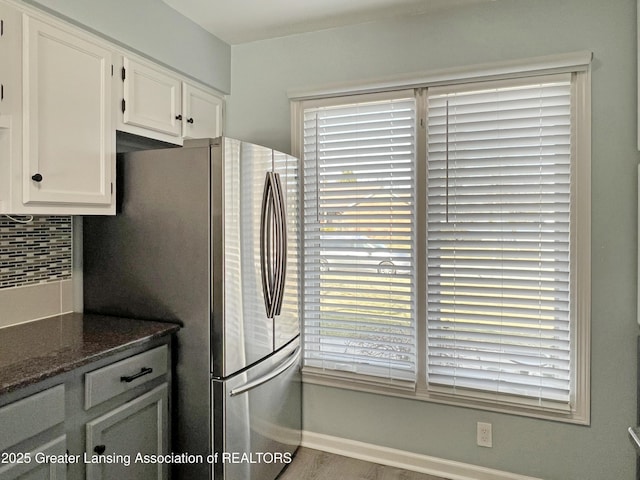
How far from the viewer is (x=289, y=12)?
2.37 meters

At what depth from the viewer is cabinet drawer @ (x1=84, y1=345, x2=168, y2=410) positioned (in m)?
1.56

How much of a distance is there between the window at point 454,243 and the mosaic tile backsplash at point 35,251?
1306mm

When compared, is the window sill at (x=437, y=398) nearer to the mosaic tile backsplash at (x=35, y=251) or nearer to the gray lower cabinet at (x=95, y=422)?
the gray lower cabinet at (x=95, y=422)

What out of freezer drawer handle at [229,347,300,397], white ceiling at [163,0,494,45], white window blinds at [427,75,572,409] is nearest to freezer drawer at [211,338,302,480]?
freezer drawer handle at [229,347,300,397]

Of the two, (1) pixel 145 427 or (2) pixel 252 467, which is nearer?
(1) pixel 145 427

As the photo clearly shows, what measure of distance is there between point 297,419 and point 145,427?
1055 millimetres

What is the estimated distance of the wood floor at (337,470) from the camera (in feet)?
7.69

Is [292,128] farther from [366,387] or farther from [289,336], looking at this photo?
[366,387]

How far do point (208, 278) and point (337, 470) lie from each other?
138 cm

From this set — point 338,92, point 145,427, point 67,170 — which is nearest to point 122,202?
point 67,170

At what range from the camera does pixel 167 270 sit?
197cm

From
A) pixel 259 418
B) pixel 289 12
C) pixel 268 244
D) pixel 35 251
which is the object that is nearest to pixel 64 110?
pixel 35 251

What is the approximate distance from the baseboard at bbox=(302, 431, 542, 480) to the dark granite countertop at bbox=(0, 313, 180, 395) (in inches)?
50.4

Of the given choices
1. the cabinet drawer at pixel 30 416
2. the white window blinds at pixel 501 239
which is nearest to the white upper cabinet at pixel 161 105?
the cabinet drawer at pixel 30 416
